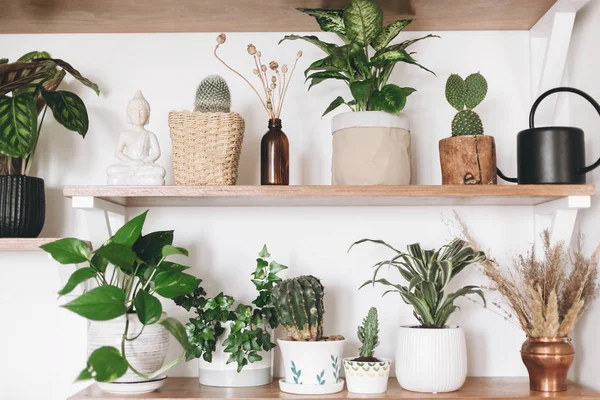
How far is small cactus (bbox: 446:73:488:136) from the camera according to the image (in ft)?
4.63

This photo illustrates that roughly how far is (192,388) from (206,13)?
0.80 m

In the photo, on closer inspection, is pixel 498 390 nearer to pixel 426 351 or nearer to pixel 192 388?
pixel 426 351

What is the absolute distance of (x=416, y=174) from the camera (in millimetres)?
1585

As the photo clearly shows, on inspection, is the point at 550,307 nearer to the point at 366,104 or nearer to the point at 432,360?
the point at 432,360

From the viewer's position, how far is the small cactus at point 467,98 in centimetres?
141

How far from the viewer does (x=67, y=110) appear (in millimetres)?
1422

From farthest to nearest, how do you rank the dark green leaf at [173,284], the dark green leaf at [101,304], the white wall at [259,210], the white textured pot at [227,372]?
the white wall at [259,210]
the white textured pot at [227,372]
the dark green leaf at [173,284]
the dark green leaf at [101,304]

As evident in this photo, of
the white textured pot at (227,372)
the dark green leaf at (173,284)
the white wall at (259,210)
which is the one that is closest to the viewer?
the dark green leaf at (173,284)

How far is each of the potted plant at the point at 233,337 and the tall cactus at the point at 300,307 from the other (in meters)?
0.05

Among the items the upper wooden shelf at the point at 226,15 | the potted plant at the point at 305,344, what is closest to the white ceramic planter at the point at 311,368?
the potted plant at the point at 305,344

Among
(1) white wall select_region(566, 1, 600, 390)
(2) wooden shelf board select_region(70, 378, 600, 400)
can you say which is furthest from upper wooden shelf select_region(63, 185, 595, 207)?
(2) wooden shelf board select_region(70, 378, 600, 400)

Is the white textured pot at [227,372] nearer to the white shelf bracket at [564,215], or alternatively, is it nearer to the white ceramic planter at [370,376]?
the white ceramic planter at [370,376]

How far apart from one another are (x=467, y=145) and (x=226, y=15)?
59 centimetres

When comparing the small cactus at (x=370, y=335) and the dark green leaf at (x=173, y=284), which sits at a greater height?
the dark green leaf at (x=173, y=284)
